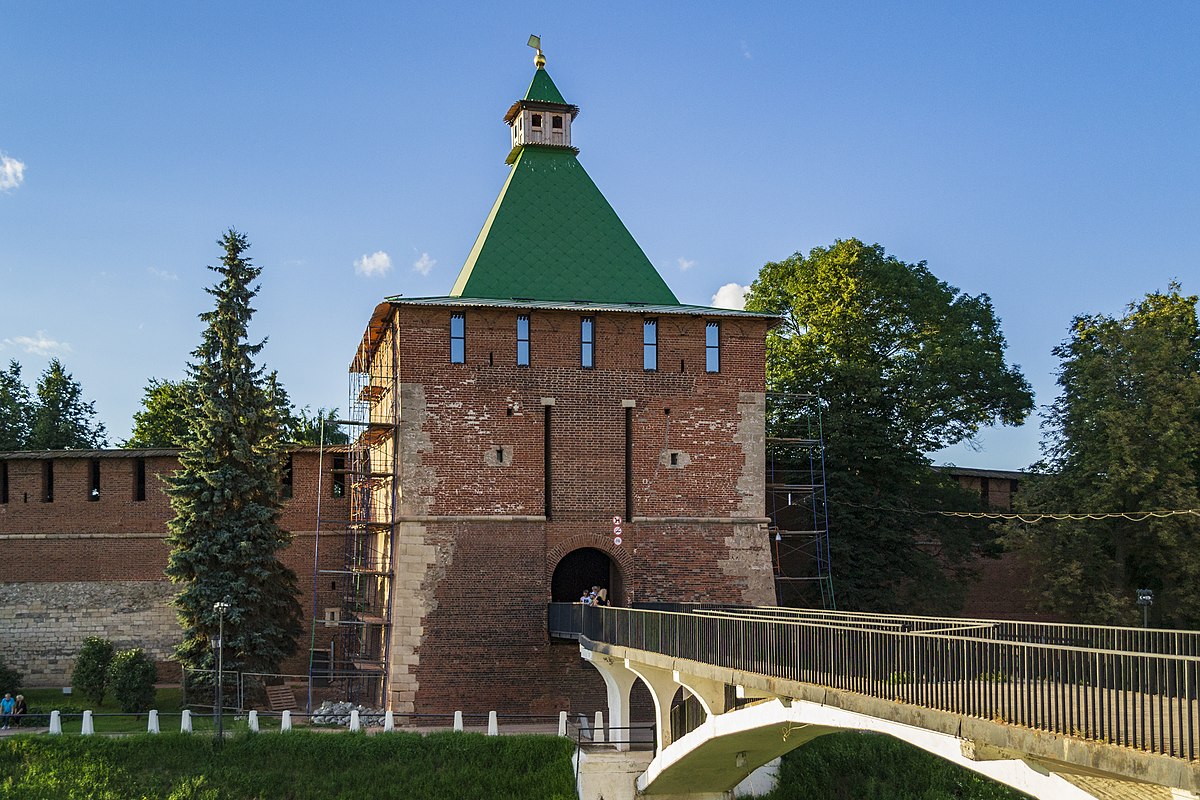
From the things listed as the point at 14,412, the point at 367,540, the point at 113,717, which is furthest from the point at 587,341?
the point at 14,412

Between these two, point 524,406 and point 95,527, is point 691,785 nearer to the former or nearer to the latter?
point 524,406

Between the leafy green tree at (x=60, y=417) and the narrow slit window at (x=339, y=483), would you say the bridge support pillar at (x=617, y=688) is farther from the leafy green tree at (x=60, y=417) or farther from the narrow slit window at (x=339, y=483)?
the leafy green tree at (x=60, y=417)

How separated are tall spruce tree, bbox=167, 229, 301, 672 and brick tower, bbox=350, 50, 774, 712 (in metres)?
2.31

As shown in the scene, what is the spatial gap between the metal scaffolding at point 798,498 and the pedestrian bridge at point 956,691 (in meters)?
10.5

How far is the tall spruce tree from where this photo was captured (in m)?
29.2

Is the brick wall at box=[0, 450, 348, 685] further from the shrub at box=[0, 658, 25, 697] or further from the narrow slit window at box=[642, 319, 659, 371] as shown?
the narrow slit window at box=[642, 319, 659, 371]

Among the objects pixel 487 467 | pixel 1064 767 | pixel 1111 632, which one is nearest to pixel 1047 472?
pixel 487 467

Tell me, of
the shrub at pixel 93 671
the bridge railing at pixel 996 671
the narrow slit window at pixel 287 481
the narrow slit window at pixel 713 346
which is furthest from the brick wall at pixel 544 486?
the bridge railing at pixel 996 671

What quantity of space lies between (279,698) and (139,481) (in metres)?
8.20

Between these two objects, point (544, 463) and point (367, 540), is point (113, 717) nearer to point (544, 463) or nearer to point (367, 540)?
point (367, 540)

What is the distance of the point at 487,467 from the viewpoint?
28.0 metres

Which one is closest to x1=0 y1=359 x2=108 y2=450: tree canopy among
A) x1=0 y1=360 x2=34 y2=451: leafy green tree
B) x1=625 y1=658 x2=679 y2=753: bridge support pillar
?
x1=0 y1=360 x2=34 y2=451: leafy green tree

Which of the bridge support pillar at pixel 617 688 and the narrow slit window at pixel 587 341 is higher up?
the narrow slit window at pixel 587 341

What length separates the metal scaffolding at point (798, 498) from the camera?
3189cm
